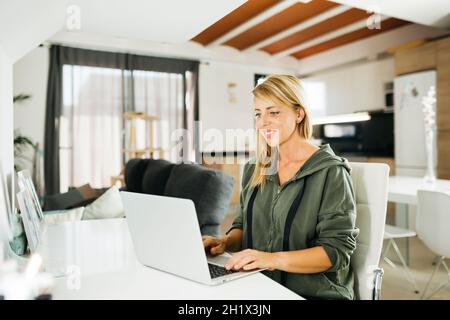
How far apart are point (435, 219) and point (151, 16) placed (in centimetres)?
288

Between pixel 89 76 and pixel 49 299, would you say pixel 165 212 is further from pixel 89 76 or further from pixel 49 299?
pixel 89 76

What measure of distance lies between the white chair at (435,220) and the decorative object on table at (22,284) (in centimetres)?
191

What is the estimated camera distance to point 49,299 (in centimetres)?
66

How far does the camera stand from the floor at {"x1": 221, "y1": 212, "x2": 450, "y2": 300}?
2.26m

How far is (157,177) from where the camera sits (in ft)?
9.78

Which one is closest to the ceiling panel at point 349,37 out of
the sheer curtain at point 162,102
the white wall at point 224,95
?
the white wall at point 224,95

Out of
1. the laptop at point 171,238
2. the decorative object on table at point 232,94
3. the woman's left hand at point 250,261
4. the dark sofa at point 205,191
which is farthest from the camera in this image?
the decorative object on table at point 232,94

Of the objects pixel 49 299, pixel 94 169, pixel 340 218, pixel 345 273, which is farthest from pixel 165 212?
pixel 94 169

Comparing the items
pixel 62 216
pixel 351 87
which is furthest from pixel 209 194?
pixel 351 87

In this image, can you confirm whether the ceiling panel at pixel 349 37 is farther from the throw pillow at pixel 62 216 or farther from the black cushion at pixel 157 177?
the throw pillow at pixel 62 216

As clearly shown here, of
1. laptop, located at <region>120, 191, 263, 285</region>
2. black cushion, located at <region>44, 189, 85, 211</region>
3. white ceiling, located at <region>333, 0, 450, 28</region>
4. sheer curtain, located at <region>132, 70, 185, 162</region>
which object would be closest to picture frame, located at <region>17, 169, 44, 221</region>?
laptop, located at <region>120, 191, 263, 285</region>

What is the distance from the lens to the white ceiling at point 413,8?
10.5 ft

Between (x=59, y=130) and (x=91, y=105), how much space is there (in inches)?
20.0

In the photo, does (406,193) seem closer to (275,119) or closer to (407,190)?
(407,190)
